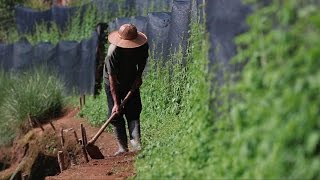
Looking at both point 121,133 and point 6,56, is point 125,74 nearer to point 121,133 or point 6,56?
point 121,133

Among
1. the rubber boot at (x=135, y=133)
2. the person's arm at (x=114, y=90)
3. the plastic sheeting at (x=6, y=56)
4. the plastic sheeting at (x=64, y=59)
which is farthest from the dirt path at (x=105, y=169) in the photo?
the plastic sheeting at (x=6, y=56)

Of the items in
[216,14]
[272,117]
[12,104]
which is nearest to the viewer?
[272,117]

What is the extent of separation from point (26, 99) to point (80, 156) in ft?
14.4

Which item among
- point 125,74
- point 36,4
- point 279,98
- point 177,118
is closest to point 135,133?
point 177,118

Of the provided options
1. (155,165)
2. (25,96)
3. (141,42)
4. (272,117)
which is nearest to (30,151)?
(25,96)

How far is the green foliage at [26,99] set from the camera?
1606 centimetres

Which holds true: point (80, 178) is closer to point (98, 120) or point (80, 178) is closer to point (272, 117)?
point (272, 117)

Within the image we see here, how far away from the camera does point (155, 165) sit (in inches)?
308

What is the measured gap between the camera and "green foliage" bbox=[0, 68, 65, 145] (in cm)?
1606

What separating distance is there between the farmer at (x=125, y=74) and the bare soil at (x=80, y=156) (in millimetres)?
373

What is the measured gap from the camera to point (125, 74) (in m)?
10.3

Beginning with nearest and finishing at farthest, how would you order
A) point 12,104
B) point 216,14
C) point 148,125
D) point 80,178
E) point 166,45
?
point 216,14 < point 80,178 < point 148,125 < point 166,45 < point 12,104

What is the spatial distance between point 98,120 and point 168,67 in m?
2.32

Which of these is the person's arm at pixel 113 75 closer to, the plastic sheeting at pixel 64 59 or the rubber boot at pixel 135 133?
the rubber boot at pixel 135 133
